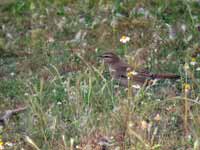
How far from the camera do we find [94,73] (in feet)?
31.5

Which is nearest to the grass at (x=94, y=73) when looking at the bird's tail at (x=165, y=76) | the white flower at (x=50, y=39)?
the white flower at (x=50, y=39)

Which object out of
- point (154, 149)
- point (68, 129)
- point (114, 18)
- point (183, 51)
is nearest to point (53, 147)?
point (68, 129)

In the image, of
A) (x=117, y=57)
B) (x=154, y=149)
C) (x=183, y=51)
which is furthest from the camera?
(x=183, y=51)

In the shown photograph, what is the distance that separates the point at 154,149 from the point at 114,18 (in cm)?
525

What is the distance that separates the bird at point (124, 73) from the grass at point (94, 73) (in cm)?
14

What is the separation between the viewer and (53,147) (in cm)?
778

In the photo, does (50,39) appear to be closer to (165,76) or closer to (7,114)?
(165,76)

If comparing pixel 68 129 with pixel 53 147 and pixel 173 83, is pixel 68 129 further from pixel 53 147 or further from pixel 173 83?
pixel 173 83

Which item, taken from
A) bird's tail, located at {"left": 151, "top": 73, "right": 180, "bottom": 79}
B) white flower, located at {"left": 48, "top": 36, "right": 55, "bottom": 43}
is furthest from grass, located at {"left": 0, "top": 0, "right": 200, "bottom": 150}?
bird's tail, located at {"left": 151, "top": 73, "right": 180, "bottom": 79}

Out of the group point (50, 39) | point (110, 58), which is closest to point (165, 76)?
point (110, 58)

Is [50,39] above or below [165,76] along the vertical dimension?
below

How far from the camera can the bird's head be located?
10250mm

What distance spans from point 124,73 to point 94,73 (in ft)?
1.72

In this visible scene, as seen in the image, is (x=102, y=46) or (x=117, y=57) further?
(x=102, y=46)
